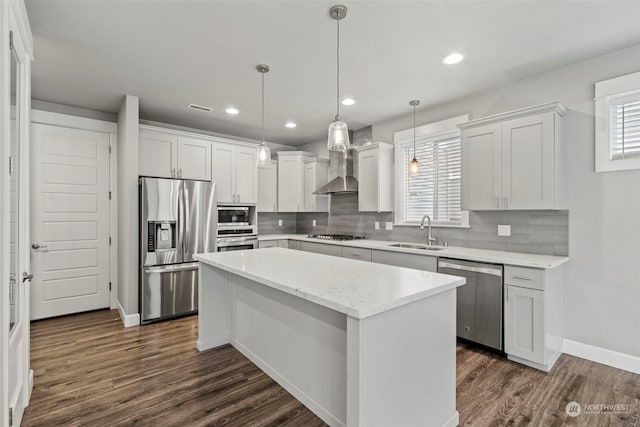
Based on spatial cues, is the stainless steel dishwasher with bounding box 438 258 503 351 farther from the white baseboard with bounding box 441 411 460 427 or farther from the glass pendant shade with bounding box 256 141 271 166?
the glass pendant shade with bounding box 256 141 271 166

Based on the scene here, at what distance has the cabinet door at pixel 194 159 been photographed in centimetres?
434

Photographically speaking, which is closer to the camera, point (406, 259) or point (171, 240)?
point (406, 259)

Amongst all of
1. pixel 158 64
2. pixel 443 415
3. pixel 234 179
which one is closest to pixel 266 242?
pixel 234 179

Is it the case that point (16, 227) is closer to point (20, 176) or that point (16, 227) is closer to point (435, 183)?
point (20, 176)

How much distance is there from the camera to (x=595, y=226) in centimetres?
281

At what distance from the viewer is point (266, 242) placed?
5199mm

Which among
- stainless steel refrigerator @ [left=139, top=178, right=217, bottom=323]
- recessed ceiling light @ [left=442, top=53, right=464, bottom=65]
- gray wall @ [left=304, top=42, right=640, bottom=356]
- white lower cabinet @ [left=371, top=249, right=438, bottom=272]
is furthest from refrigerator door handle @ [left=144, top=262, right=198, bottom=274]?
gray wall @ [left=304, top=42, right=640, bottom=356]

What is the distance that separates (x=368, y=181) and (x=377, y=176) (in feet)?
0.61

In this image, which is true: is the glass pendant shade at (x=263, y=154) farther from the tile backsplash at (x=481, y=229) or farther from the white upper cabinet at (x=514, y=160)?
the tile backsplash at (x=481, y=229)

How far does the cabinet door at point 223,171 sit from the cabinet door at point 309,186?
4.35 ft

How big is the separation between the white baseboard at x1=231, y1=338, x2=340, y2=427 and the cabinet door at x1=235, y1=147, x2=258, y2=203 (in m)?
2.52

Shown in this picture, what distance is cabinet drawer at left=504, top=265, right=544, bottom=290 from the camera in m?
2.62

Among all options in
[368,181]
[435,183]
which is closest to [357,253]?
[368,181]

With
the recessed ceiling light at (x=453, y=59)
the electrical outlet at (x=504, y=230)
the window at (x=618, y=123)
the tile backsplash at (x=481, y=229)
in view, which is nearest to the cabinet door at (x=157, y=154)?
the tile backsplash at (x=481, y=229)
